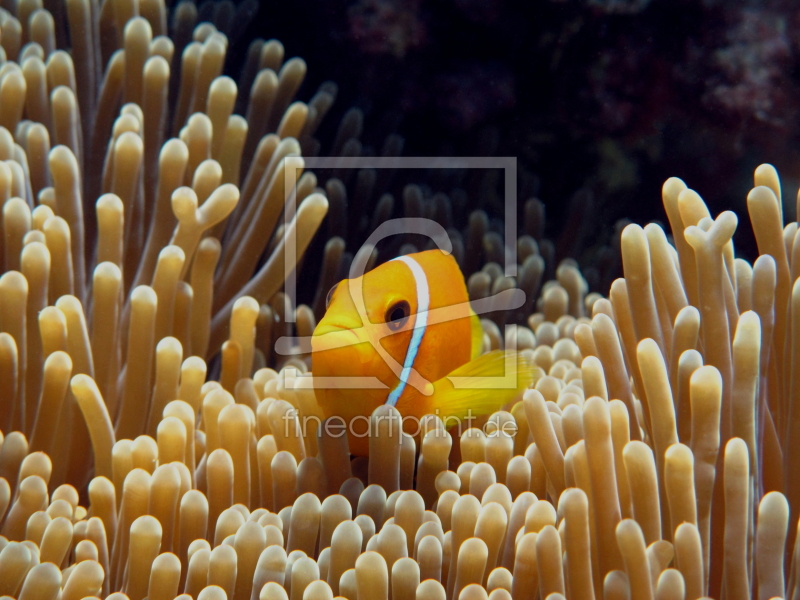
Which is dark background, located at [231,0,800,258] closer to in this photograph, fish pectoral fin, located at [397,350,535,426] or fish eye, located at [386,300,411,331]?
fish pectoral fin, located at [397,350,535,426]

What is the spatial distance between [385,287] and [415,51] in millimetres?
1197

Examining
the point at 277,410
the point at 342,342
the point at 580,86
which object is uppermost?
the point at 580,86

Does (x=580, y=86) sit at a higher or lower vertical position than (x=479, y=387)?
higher

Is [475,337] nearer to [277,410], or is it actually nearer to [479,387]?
[479,387]

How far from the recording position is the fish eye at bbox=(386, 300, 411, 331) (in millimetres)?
994

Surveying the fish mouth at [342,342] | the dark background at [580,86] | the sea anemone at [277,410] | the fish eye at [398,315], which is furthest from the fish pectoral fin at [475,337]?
the dark background at [580,86]

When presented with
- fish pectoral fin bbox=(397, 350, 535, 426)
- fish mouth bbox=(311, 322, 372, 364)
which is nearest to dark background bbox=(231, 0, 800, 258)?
fish pectoral fin bbox=(397, 350, 535, 426)

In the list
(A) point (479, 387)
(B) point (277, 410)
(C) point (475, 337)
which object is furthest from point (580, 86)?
(B) point (277, 410)

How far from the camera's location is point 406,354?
105 cm

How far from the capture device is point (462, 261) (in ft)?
6.52

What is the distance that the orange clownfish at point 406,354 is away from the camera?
0.94 meters

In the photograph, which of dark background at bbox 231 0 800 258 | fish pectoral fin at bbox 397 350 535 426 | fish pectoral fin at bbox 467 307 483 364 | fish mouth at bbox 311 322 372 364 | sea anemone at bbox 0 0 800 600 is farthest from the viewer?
dark background at bbox 231 0 800 258

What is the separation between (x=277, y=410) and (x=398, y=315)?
0.31 m

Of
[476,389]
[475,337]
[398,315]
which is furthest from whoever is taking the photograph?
[475,337]
